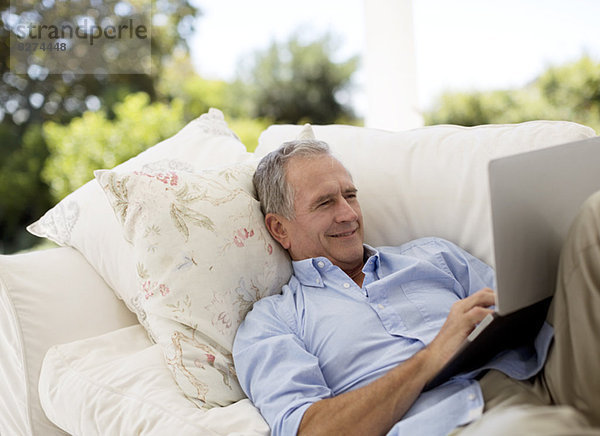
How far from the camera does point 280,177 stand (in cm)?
146

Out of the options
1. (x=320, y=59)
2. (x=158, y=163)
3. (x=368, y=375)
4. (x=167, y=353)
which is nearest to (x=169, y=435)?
(x=167, y=353)

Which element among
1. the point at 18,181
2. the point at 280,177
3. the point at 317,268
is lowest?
the point at 18,181

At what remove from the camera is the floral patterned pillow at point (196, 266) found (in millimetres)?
1262

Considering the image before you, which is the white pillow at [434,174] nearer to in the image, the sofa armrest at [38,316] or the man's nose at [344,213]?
the man's nose at [344,213]

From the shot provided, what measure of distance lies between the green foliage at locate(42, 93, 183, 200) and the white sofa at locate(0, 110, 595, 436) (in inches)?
124

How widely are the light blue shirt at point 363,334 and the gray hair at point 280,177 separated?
0.15 meters

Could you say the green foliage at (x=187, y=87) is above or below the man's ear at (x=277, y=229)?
above

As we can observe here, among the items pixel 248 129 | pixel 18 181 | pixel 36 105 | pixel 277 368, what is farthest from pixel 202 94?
pixel 277 368

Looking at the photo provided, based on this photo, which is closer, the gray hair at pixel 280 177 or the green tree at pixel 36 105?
the gray hair at pixel 280 177

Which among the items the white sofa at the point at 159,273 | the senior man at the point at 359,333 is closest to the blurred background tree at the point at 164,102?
the white sofa at the point at 159,273

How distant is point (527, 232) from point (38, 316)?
3.68 feet

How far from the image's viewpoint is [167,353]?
128 centimetres

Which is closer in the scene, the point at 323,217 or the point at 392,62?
the point at 323,217

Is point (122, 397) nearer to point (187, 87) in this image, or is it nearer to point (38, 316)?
point (38, 316)
